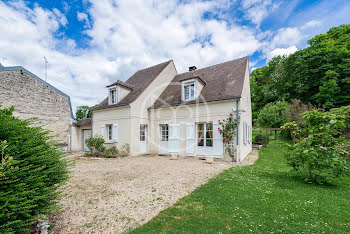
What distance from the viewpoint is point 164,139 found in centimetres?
1132

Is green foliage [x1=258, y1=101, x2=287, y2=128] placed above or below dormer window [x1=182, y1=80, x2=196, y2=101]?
below

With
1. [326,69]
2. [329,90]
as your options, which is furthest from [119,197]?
[326,69]

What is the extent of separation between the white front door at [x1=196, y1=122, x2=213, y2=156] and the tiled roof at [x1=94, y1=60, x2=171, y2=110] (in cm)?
504

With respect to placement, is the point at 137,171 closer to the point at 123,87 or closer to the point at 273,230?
the point at 273,230

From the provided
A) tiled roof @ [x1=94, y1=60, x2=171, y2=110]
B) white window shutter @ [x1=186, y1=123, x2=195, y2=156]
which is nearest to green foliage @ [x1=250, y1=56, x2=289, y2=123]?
tiled roof @ [x1=94, y1=60, x2=171, y2=110]

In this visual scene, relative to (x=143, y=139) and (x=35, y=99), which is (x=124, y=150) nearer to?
(x=143, y=139)

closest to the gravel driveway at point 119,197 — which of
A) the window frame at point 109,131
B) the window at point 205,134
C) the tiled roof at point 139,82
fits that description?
the window at point 205,134

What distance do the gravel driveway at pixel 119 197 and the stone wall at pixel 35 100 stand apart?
5737 mm

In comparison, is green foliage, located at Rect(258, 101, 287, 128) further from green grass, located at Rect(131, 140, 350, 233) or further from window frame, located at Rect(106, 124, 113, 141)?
window frame, located at Rect(106, 124, 113, 141)

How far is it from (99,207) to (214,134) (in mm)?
7076

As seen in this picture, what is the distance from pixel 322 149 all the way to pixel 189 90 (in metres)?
7.35

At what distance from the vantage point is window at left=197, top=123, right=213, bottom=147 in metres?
9.50

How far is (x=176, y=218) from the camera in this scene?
9.87 ft

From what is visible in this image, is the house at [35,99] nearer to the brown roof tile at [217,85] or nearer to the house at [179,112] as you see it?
the house at [179,112]
